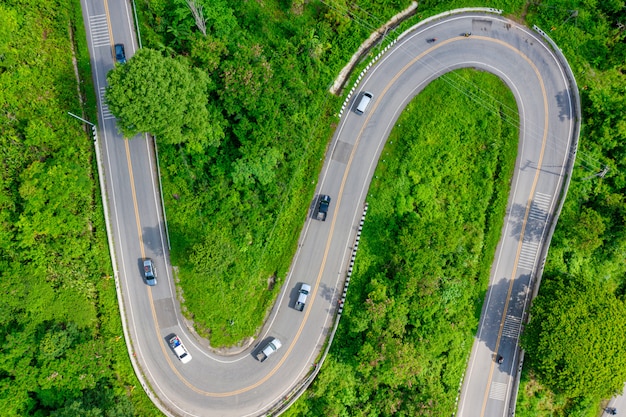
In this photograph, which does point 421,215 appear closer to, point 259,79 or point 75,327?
point 259,79

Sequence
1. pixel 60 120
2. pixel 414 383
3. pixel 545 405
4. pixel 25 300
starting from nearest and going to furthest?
pixel 25 300
pixel 60 120
pixel 414 383
pixel 545 405

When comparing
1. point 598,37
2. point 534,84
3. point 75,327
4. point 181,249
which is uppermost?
point 598,37

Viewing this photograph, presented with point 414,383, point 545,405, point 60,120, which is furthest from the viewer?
point 545,405

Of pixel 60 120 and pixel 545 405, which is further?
pixel 545 405

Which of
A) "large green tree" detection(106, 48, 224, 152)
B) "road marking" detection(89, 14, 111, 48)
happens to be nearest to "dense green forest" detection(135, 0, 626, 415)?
"large green tree" detection(106, 48, 224, 152)

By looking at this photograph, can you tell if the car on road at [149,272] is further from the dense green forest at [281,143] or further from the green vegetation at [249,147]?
the dense green forest at [281,143]

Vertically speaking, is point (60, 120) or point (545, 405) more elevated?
point (60, 120)

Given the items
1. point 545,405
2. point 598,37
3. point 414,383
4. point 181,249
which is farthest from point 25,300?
point 598,37

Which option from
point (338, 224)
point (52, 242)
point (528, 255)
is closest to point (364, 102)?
point (338, 224)

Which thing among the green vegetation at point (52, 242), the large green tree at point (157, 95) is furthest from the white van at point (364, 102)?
the green vegetation at point (52, 242)
